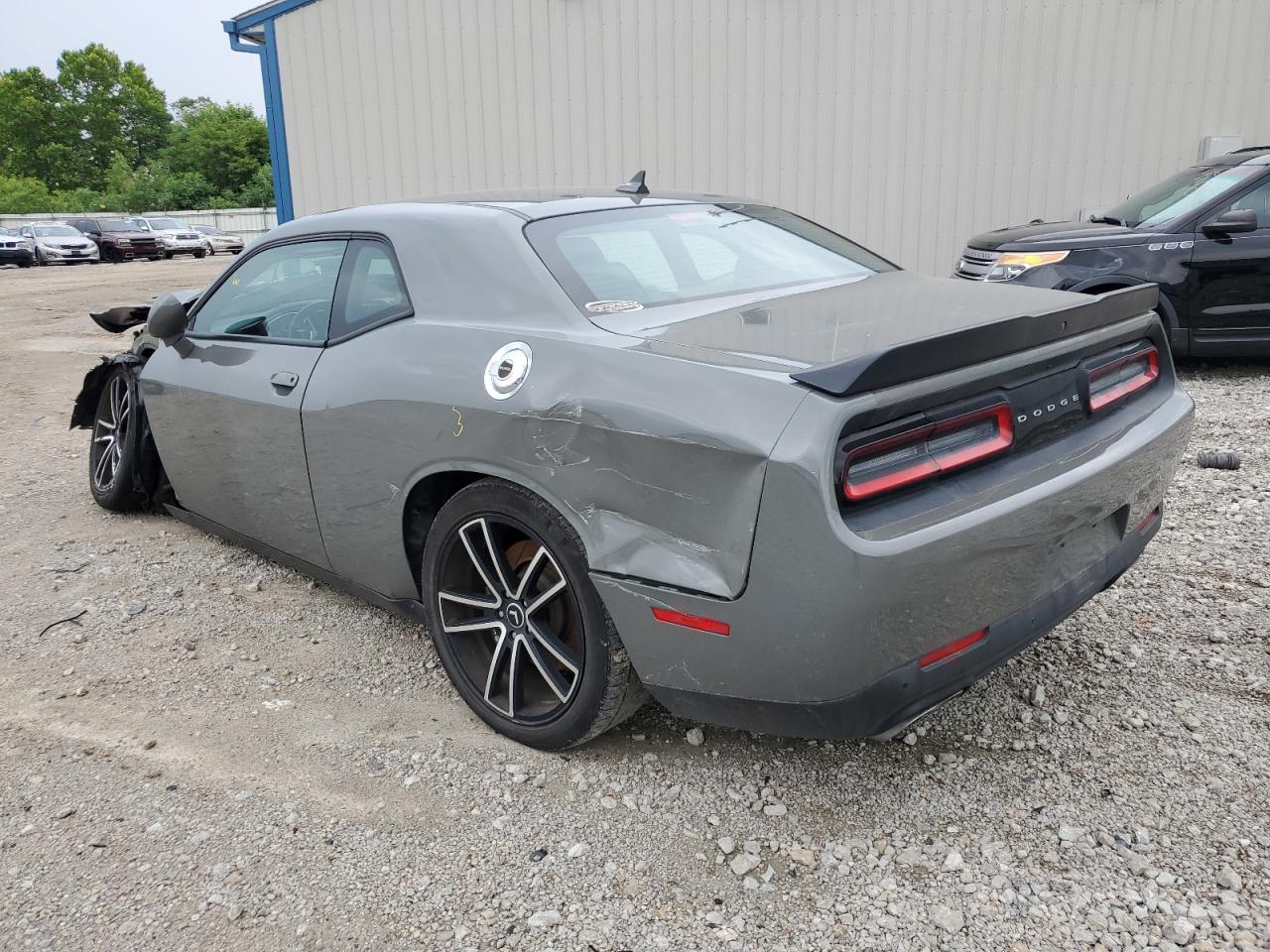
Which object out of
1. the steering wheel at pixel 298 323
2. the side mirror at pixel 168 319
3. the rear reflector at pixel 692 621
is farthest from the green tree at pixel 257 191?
the rear reflector at pixel 692 621

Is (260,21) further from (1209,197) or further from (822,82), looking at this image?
(1209,197)

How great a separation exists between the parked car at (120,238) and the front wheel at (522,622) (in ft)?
112

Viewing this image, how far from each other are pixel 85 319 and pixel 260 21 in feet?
21.4

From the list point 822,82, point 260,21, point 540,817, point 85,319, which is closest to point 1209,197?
point 822,82

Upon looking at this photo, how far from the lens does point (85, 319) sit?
49.7 ft

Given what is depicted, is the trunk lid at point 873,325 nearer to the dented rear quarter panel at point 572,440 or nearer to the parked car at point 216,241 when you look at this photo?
the dented rear quarter panel at point 572,440

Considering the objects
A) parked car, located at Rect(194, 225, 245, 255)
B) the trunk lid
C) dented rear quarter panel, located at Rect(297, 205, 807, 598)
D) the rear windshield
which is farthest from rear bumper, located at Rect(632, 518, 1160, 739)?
parked car, located at Rect(194, 225, 245, 255)

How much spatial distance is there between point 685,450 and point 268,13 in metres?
10.6

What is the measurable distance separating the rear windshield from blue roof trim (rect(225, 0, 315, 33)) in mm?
9042

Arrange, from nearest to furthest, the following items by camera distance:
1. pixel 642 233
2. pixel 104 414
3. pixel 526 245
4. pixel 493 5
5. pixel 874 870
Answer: pixel 874 870 → pixel 526 245 → pixel 642 233 → pixel 104 414 → pixel 493 5

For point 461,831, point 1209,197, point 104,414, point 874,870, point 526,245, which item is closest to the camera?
point 874,870

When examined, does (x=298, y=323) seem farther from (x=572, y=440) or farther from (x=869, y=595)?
(x=869, y=595)

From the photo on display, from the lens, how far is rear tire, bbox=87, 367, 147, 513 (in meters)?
4.71

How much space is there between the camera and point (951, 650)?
221 cm
